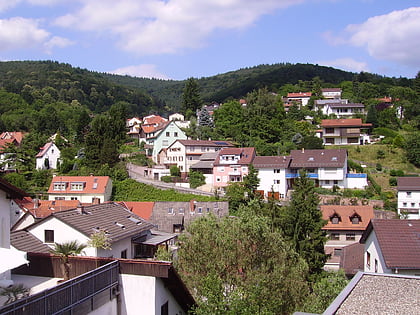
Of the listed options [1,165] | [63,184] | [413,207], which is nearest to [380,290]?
[413,207]

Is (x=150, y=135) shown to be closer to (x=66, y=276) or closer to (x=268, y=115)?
(x=268, y=115)

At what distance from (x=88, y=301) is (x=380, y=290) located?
21.7 feet

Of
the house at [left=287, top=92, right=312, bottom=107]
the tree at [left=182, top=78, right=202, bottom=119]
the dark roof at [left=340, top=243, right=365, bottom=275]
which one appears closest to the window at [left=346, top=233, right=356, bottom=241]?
the dark roof at [left=340, top=243, right=365, bottom=275]

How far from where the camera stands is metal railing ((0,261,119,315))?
762 cm

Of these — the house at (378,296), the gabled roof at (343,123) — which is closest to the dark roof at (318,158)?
the gabled roof at (343,123)

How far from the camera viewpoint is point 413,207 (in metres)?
45.9

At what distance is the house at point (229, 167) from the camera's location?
54750 millimetres

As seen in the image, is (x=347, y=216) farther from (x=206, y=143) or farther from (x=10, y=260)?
(x=10, y=260)

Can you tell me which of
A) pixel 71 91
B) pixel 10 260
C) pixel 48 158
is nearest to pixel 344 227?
pixel 10 260

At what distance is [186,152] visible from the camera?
61.1 m

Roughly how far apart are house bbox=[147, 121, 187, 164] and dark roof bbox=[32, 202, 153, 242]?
135 ft

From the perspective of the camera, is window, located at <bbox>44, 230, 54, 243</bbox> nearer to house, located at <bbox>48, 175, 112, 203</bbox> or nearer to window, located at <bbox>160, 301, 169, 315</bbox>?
window, located at <bbox>160, 301, 169, 315</bbox>

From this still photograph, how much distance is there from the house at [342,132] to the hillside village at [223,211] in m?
0.16

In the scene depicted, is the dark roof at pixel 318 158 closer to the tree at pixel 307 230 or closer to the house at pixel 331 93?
the tree at pixel 307 230
